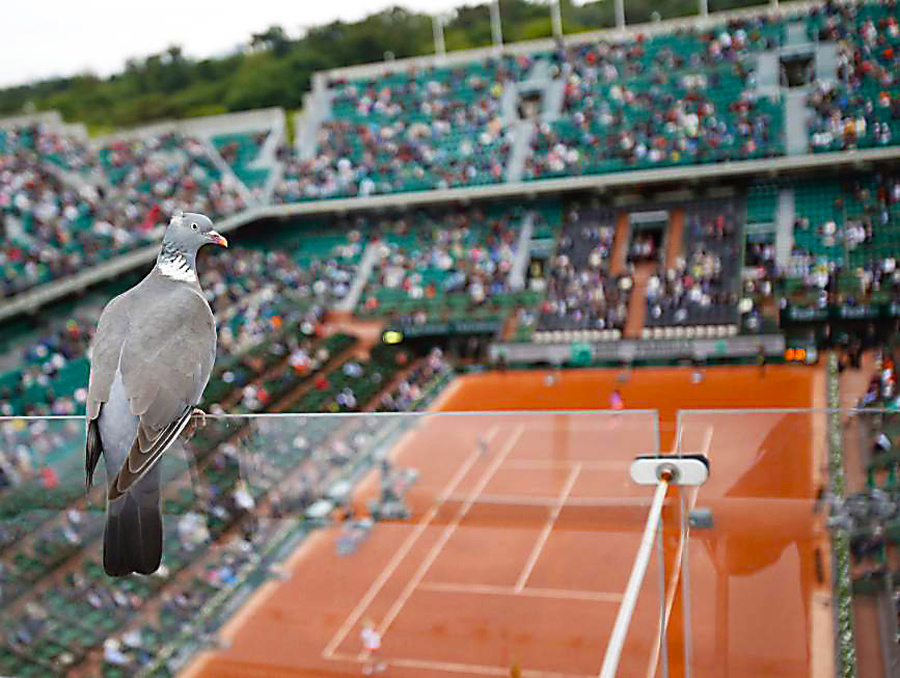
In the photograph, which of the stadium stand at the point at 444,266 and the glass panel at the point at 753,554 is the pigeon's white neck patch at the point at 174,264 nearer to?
the glass panel at the point at 753,554

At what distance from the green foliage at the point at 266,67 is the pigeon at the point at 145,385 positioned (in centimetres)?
4815

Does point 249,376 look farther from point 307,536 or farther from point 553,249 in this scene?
point 307,536

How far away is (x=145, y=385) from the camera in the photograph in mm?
2852

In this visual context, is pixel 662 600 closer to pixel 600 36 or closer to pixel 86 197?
pixel 86 197

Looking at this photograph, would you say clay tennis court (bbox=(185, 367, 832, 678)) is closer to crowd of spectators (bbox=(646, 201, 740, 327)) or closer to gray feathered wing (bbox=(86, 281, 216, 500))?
gray feathered wing (bbox=(86, 281, 216, 500))

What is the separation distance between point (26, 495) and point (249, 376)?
18729 millimetres

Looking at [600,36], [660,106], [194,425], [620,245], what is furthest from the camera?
[600,36]

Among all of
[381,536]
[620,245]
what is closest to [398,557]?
[381,536]

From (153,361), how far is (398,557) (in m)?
1.27

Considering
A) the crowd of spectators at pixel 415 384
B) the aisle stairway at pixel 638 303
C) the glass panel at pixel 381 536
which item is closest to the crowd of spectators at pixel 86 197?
the crowd of spectators at pixel 415 384

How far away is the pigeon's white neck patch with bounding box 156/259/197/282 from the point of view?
11.0ft

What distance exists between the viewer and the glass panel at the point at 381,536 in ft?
9.57

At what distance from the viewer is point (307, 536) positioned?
145 inches

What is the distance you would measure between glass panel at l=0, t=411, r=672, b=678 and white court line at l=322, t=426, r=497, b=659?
10 millimetres
